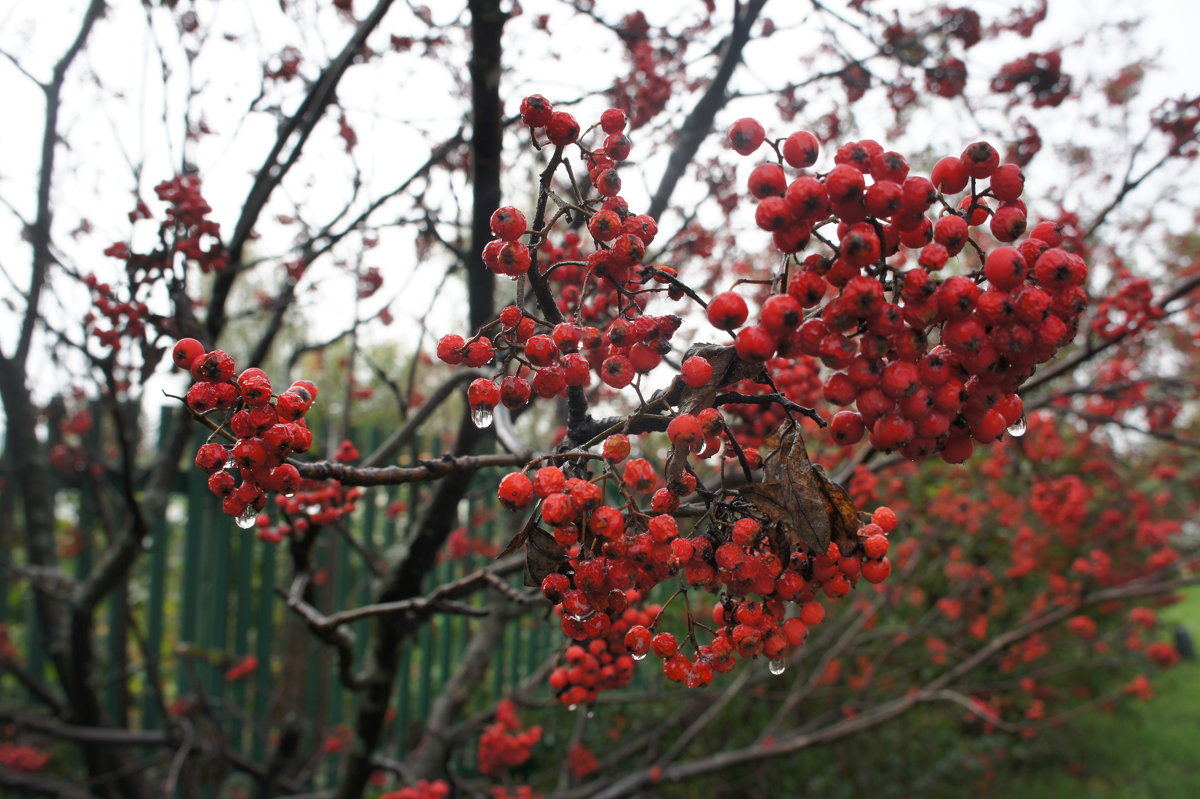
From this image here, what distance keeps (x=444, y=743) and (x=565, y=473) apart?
2721mm

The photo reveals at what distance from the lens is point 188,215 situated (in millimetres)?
2570

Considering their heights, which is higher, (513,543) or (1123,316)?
(1123,316)

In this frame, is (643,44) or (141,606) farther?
(141,606)

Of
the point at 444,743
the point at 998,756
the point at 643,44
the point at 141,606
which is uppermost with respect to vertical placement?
the point at 643,44

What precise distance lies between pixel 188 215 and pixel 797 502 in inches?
97.2

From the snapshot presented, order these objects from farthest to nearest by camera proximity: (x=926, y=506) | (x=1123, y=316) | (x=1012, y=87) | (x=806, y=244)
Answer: (x=926, y=506)
(x=1012, y=87)
(x=1123, y=316)
(x=806, y=244)

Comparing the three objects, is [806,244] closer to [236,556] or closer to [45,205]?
[45,205]

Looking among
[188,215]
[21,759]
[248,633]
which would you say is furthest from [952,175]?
[248,633]

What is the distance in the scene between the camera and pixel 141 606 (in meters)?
6.98

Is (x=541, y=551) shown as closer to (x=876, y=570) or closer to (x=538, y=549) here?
(x=538, y=549)

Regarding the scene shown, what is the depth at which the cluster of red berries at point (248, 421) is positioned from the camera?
3.32ft

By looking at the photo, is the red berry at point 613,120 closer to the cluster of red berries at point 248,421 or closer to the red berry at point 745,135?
the red berry at point 745,135

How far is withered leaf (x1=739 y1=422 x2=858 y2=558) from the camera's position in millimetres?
998

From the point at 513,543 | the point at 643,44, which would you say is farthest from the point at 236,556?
the point at 513,543
